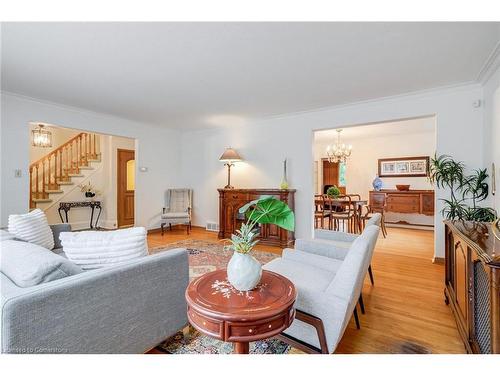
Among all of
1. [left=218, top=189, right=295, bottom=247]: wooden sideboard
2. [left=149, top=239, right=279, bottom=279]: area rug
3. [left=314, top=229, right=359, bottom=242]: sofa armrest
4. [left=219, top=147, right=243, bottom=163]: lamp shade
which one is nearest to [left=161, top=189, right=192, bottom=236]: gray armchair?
[left=218, top=189, right=295, bottom=247]: wooden sideboard

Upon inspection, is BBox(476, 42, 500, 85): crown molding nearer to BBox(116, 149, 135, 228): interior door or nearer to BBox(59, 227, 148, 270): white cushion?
BBox(59, 227, 148, 270): white cushion

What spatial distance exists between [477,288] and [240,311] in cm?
142

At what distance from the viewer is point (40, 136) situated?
5.79 m

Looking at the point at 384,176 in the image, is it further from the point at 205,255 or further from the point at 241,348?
the point at 241,348

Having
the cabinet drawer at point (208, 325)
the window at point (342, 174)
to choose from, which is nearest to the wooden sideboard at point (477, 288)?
the cabinet drawer at point (208, 325)

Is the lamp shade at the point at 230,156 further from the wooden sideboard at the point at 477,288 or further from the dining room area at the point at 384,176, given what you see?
the wooden sideboard at the point at 477,288

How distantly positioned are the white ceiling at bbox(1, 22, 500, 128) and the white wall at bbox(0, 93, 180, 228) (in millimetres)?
295

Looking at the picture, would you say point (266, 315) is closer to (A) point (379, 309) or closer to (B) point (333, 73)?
(A) point (379, 309)

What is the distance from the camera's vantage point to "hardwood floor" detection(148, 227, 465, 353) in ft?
5.87

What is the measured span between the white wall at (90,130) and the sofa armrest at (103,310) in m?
3.67

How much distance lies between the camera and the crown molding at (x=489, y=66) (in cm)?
256
